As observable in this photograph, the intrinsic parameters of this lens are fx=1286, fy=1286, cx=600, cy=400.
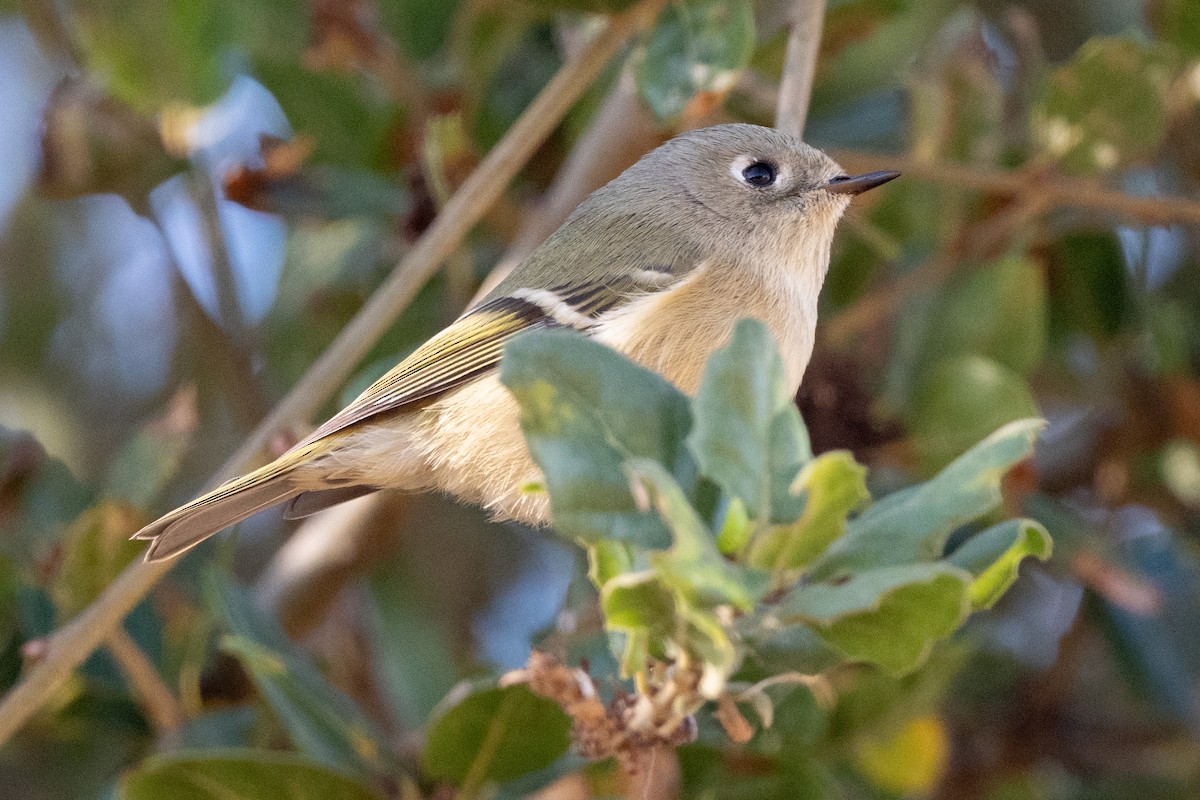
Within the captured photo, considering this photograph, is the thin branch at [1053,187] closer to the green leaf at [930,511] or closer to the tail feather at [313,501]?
the tail feather at [313,501]

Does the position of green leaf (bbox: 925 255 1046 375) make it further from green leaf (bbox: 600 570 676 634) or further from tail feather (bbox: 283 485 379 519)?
green leaf (bbox: 600 570 676 634)

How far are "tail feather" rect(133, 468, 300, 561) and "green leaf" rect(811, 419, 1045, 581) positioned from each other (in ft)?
2.66

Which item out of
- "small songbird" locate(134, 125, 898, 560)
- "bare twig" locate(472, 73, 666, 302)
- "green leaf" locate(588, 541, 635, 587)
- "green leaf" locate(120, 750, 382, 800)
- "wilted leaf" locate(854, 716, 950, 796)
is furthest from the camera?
"wilted leaf" locate(854, 716, 950, 796)

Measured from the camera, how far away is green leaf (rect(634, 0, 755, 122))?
1.61 m

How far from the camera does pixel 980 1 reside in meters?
2.67

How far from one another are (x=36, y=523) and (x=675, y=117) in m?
1.13

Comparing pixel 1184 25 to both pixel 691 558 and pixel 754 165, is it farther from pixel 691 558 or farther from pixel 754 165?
pixel 691 558

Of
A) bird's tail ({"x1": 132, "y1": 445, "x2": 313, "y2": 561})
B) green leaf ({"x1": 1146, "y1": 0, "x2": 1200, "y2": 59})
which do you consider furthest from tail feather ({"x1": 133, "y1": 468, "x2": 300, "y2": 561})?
green leaf ({"x1": 1146, "y1": 0, "x2": 1200, "y2": 59})

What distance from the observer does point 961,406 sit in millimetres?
1831

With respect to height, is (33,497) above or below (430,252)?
below

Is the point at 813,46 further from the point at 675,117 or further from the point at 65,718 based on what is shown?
the point at 65,718

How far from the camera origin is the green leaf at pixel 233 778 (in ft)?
4.62

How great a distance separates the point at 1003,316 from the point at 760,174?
47cm

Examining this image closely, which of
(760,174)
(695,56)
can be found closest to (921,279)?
(760,174)
